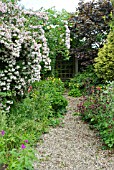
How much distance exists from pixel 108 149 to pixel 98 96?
5.42 ft

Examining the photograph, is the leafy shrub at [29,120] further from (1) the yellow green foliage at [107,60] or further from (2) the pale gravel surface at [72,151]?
(1) the yellow green foliage at [107,60]

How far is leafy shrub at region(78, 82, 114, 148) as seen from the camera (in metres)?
4.59

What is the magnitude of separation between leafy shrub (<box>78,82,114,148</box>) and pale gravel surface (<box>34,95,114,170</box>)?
0.17 m

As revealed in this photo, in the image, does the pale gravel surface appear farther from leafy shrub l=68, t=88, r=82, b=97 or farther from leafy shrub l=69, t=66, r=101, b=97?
leafy shrub l=69, t=66, r=101, b=97

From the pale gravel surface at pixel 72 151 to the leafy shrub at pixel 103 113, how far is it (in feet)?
0.57

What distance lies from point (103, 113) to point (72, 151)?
111 centimetres

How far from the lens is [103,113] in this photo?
513 centimetres

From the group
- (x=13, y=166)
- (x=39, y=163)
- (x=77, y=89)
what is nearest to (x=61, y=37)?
(x=77, y=89)

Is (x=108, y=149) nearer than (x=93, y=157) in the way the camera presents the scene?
No

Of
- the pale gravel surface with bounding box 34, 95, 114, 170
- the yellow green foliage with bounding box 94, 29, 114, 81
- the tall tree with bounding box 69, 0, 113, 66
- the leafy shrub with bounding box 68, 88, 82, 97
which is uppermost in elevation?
the tall tree with bounding box 69, 0, 113, 66

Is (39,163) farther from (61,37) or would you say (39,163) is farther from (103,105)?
(61,37)

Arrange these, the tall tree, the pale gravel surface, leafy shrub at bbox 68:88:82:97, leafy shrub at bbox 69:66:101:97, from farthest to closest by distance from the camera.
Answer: the tall tree, leafy shrub at bbox 69:66:101:97, leafy shrub at bbox 68:88:82:97, the pale gravel surface

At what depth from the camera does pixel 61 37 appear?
9.40 metres

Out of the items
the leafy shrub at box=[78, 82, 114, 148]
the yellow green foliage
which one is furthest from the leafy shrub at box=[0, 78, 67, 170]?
the yellow green foliage
